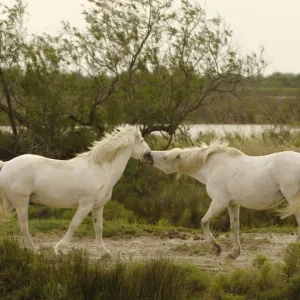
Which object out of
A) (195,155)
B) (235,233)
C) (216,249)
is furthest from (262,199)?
(195,155)

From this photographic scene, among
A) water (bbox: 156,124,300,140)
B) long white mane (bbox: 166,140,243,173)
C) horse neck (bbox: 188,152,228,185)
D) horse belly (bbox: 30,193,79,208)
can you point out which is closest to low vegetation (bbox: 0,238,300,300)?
horse belly (bbox: 30,193,79,208)

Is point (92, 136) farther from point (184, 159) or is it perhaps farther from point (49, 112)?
point (184, 159)

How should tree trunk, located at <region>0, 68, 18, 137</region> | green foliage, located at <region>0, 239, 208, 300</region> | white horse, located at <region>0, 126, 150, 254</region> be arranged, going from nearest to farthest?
1. green foliage, located at <region>0, 239, 208, 300</region>
2. white horse, located at <region>0, 126, 150, 254</region>
3. tree trunk, located at <region>0, 68, 18, 137</region>

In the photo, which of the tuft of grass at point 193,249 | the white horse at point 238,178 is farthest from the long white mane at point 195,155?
the tuft of grass at point 193,249

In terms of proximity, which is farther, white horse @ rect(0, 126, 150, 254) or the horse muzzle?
the horse muzzle

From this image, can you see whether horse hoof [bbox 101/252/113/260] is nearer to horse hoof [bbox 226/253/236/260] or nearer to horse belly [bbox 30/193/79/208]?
horse belly [bbox 30/193/79/208]

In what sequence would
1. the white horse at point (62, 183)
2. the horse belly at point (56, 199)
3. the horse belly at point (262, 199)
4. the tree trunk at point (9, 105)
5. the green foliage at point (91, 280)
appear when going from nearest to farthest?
the green foliage at point (91, 280)
the white horse at point (62, 183)
the horse belly at point (56, 199)
the horse belly at point (262, 199)
the tree trunk at point (9, 105)

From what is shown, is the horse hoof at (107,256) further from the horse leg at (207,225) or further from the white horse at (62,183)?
the horse leg at (207,225)

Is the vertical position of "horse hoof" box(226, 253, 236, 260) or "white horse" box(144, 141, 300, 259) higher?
"white horse" box(144, 141, 300, 259)

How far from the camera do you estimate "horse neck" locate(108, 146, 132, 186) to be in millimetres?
9281

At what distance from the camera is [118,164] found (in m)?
9.38

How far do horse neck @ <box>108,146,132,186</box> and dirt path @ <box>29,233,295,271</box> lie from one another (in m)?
1.01

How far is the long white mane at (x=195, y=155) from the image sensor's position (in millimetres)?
9742

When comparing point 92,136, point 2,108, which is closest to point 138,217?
point 92,136
